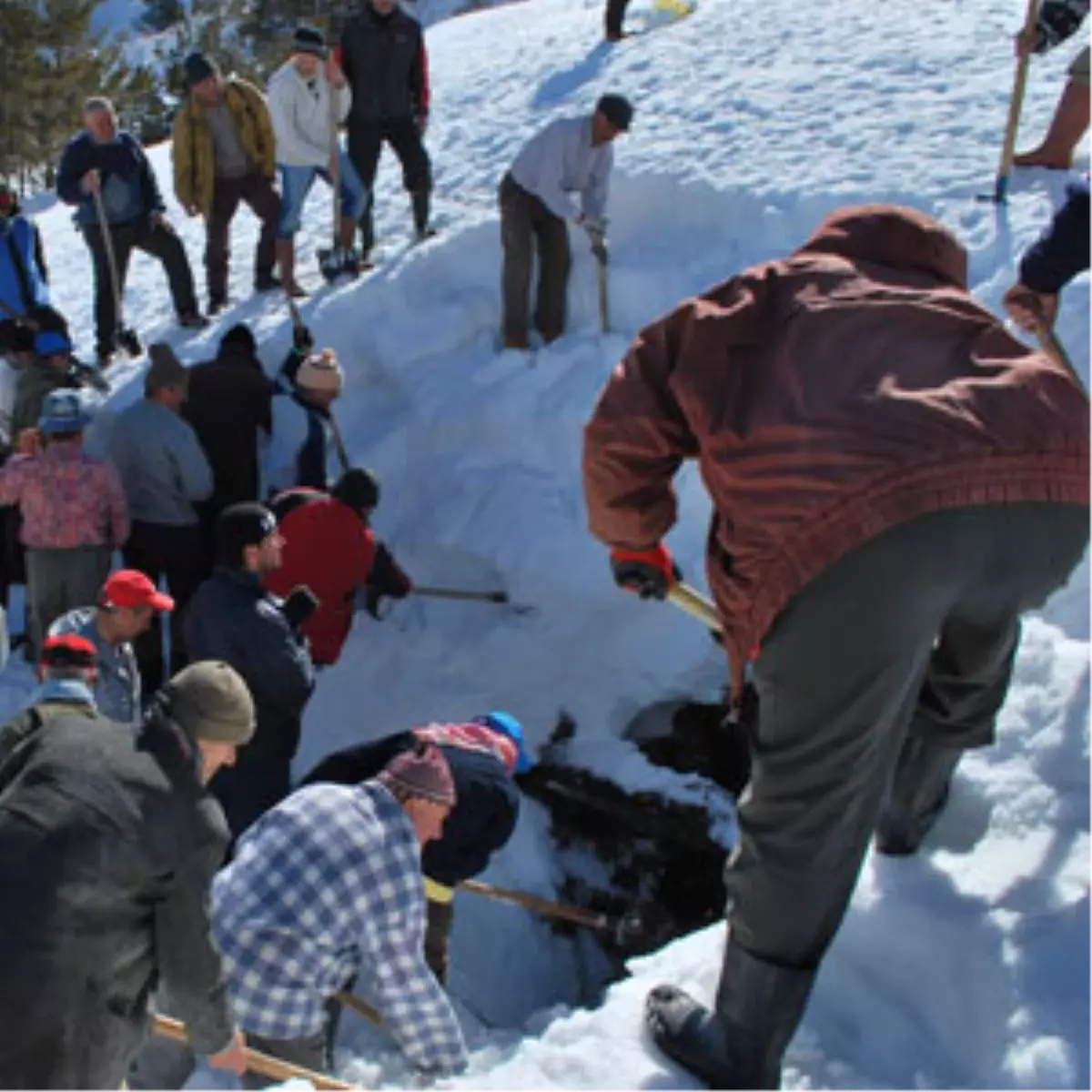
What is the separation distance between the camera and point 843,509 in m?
2.31

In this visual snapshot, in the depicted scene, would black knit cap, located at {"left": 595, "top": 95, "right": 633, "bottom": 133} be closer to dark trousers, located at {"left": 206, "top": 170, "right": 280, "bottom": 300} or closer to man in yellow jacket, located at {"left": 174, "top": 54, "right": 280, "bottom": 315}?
man in yellow jacket, located at {"left": 174, "top": 54, "right": 280, "bottom": 315}

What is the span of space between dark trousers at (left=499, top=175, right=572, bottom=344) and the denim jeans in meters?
1.66

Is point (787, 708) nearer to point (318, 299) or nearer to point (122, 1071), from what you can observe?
point (122, 1071)

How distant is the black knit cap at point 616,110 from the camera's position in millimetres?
6516

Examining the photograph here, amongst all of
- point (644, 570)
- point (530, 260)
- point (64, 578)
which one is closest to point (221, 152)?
point (530, 260)

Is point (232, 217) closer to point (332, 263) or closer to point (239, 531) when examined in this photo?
point (332, 263)

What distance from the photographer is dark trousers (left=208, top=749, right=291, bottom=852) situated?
500cm

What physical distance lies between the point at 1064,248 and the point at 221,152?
20.5 feet

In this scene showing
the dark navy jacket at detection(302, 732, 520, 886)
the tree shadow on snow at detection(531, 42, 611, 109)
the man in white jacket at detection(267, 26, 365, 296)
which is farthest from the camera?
the tree shadow on snow at detection(531, 42, 611, 109)

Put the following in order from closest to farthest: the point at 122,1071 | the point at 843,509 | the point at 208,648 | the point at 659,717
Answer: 1. the point at 843,509
2. the point at 122,1071
3. the point at 208,648
4. the point at 659,717

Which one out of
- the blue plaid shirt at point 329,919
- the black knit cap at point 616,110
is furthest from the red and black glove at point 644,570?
the black knit cap at point 616,110

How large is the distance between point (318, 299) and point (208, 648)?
4.02 m

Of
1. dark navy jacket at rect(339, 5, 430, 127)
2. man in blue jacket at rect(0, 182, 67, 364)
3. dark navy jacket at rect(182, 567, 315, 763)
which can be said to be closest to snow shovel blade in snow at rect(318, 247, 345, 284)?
dark navy jacket at rect(339, 5, 430, 127)

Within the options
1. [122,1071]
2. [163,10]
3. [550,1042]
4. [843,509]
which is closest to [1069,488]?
[843,509]
